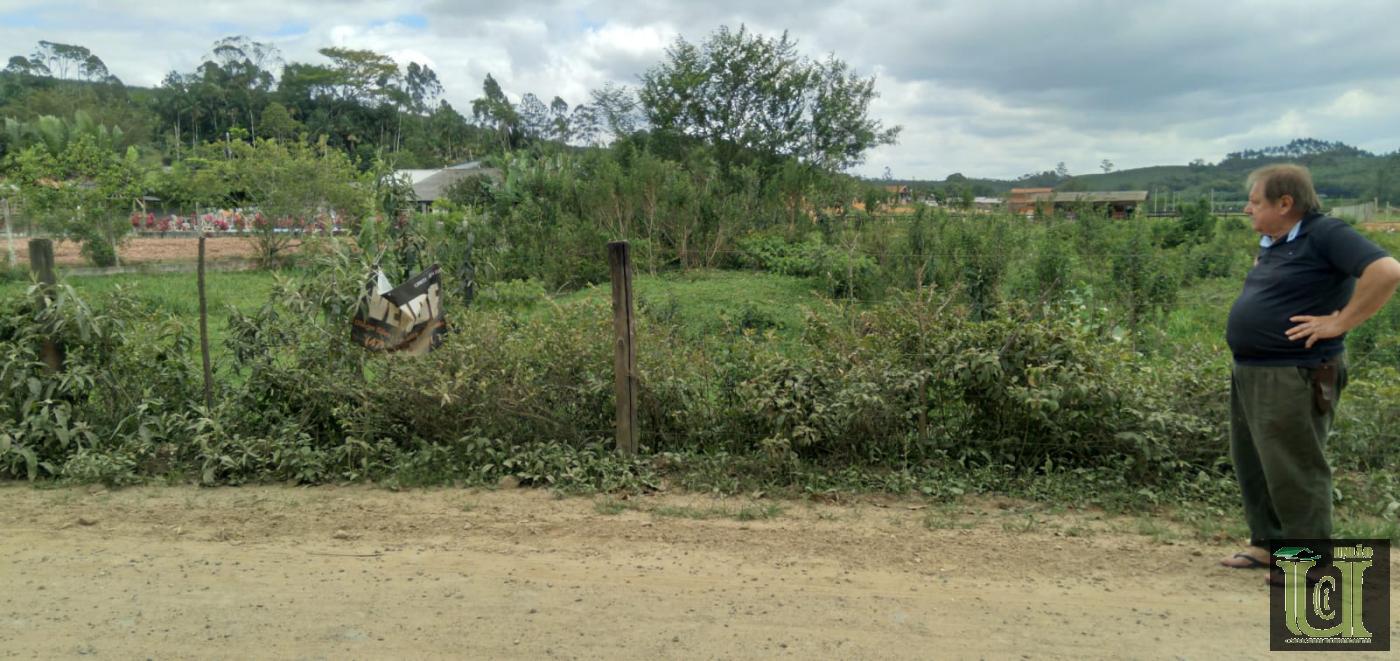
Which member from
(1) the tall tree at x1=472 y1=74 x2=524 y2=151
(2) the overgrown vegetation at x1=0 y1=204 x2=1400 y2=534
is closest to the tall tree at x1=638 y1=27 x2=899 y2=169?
(2) the overgrown vegetation at x1=0 y1=204 x2=1400 y2=534

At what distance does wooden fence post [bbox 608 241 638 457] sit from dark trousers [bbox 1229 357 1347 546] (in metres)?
3.43

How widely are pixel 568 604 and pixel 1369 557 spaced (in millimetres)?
3778

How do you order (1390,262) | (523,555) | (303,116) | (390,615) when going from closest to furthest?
(1390,262), (390,615), (523,555), (303,116)

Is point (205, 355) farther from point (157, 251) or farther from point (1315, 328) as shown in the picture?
point (157, 251)

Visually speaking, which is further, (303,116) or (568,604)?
(303,116)

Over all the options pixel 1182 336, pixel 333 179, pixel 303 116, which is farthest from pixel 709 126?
pixel 303 116

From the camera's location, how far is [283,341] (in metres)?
6.68

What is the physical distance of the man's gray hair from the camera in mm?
3908

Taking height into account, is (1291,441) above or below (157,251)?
below

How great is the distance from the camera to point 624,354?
5.95 m

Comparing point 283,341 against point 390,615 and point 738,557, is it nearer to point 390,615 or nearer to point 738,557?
point 390,615

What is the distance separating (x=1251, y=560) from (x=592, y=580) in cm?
313

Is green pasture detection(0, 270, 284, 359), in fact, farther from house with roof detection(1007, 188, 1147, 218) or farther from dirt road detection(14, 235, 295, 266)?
house with roof detection(1007, 188, 1147, 218)

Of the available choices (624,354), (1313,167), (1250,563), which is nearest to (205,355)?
(624,354)
